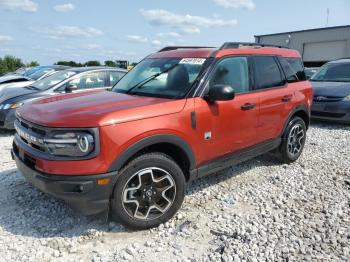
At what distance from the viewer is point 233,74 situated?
4.17 m

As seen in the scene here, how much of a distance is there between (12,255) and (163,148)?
1708 mm

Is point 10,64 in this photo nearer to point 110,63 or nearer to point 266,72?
point 110,63

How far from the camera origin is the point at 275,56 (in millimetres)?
5031

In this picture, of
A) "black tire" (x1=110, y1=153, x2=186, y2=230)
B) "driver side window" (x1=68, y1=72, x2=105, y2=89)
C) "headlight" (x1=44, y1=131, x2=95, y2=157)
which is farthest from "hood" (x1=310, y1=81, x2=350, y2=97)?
"headlight" (x1=44, y1=131, x2=95, y2=157)

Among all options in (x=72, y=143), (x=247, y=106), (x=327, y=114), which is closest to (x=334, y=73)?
(x=327, y=114)

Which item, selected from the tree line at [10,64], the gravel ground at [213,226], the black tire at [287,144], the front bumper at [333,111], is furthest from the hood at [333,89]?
the tree line at [10,64]

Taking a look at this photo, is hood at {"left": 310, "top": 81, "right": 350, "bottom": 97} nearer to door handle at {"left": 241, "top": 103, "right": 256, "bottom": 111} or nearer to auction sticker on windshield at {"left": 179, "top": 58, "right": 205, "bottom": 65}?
door handle at {"left": 241, "top": 103, "right": 256, "bottom": 111}

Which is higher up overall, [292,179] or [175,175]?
[175,175]

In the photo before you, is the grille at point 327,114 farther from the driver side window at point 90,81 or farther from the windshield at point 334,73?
the driver side window at point 90,81

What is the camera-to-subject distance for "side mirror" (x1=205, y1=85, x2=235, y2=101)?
3.57 metres

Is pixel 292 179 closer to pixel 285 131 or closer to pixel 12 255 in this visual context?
pixel 285 131

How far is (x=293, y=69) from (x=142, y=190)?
A: 3433mm

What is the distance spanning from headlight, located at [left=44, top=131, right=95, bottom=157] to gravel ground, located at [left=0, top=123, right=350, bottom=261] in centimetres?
90

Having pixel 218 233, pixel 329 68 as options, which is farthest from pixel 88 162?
pixel 329 68
